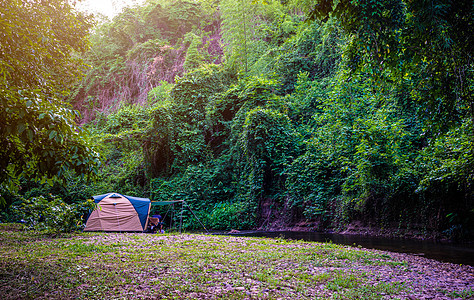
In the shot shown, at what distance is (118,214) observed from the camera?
49.1ft

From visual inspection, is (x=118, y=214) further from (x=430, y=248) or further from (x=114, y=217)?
(x=430, y=248)

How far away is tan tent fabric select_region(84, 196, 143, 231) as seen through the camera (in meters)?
14.6

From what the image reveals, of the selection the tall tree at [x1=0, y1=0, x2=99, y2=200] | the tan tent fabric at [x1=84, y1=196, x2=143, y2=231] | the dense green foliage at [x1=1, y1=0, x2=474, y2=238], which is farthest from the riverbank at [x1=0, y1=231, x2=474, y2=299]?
the tan tent fabric at [x1=84, y1=196, x2=143, y2=231]

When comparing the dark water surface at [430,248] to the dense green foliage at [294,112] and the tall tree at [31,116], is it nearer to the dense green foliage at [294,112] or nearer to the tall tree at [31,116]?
the dense green foliage at [294,112]

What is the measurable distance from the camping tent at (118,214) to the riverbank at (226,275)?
21.6 feet

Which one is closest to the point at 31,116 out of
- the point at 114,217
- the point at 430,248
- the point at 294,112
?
the point at 430,248

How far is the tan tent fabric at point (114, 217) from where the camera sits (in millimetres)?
14594

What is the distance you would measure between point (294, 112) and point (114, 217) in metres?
12.8

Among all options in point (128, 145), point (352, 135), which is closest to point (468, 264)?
point (352, 135)

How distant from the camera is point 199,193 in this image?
19500mm

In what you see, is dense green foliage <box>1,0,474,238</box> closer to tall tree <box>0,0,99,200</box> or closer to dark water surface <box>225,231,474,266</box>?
dark water surface <box>225,231,474,266</box>

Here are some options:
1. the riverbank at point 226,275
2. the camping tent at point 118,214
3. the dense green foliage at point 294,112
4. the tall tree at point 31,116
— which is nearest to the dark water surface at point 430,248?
the riverbank at point 226,275

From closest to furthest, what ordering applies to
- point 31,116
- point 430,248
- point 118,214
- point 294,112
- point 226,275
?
point 31,116 < point 226,275 < point 430,248 < point 118,214 < point 294,112

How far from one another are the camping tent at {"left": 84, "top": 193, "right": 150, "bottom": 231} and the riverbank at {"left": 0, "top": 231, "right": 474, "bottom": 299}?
658 cm
